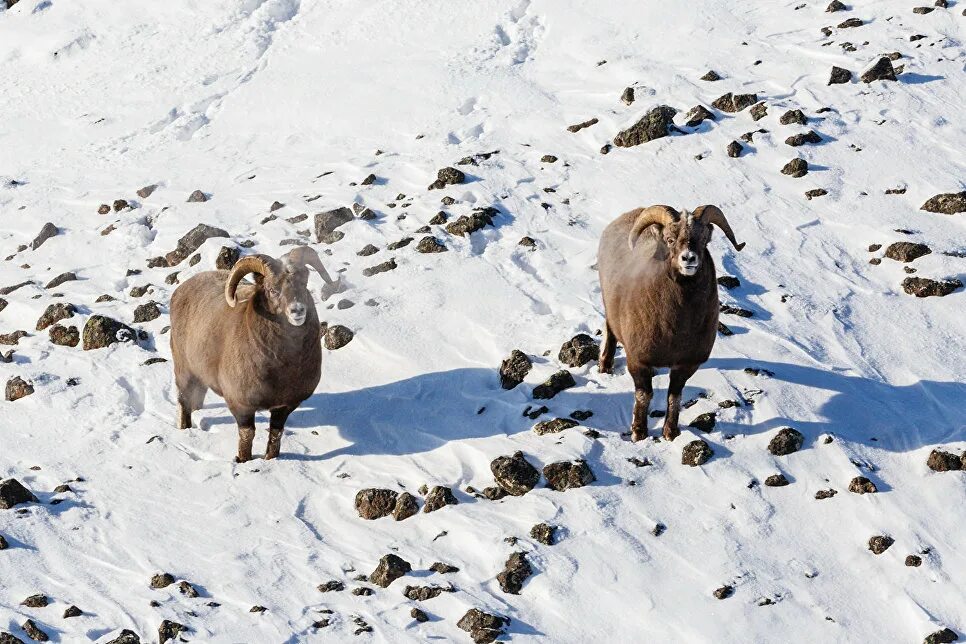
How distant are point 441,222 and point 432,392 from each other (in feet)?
13.7

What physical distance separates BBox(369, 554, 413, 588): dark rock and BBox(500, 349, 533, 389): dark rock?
3.20 meters

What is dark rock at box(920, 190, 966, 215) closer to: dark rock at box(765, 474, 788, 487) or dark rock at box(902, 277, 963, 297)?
dark rock at box(902, 277, 963, 297)

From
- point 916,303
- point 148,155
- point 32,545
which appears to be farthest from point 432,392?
point 148,155

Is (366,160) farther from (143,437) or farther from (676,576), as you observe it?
(676,576)

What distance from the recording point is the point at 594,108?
2025 cm

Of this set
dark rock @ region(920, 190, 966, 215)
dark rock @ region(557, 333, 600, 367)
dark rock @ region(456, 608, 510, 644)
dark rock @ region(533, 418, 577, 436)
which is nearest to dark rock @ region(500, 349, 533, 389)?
dark rock @ region(557, 333, 600, 367)

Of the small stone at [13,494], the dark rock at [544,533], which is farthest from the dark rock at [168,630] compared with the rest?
the dark rock at [544,533]

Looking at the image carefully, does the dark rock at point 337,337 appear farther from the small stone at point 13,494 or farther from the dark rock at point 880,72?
the dark rock at point 880,72

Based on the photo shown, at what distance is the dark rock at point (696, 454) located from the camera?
1161cm

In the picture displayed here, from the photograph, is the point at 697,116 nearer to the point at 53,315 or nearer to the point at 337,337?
the point at 337,337

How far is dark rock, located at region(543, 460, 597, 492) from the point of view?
11.4m

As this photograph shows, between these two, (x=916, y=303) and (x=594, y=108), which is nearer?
(x=916, y=303)

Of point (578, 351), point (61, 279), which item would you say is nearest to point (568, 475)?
point (578, 351)

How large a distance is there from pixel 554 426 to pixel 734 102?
31.3 ft
